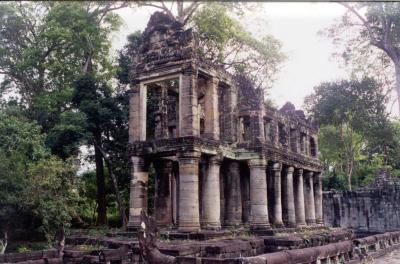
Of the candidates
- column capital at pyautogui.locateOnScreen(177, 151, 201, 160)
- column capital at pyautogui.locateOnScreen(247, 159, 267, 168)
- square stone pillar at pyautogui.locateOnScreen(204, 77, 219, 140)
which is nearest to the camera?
column capital at pyautogui.locateOnScreen(177, 151, 201, 160)

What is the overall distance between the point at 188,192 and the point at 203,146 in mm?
1909

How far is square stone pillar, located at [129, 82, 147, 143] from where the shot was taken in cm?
1786

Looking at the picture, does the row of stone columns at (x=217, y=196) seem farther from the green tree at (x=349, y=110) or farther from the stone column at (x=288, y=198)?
the green tree at (x=349, y=110)

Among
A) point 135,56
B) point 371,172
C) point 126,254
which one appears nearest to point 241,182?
point 135,56

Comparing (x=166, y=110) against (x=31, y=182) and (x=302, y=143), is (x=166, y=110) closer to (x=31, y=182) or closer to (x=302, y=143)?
(x=31, y=182)

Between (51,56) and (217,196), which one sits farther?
(51,56)

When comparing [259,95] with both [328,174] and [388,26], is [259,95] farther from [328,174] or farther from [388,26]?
[328,174]

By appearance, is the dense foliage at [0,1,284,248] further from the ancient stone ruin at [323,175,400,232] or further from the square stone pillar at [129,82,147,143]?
the ancient stone ruin at [323,175,400,232]

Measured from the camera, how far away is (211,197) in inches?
664

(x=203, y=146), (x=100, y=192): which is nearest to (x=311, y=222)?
(x=203, y=146)

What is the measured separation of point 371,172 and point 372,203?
13.4m

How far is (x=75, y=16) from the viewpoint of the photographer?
25.8 m

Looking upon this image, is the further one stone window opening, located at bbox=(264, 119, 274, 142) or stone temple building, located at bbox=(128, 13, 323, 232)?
stone window opening, located at bbox=(264, 119, 274, 142)

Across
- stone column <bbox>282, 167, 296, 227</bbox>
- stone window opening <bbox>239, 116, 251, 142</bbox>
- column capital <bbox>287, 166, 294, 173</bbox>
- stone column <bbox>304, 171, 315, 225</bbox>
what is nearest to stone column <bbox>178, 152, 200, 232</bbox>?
stone window opening <bbox>239, 116, 251, 142</bbox>
